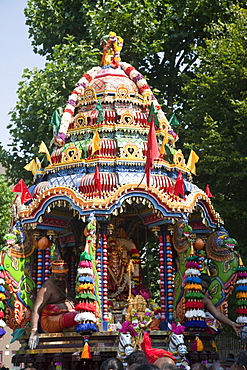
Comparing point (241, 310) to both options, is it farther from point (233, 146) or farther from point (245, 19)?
point (245, 19)

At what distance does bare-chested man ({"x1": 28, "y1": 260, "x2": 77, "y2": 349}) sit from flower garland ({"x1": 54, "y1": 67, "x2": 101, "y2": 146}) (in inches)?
135

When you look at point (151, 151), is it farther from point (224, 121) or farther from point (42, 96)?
point (42, 96)

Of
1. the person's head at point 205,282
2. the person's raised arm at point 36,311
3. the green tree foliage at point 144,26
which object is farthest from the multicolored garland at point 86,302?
the green tree foliage at point 144,26

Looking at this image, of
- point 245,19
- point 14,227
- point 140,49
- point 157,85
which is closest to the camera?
point 14,227

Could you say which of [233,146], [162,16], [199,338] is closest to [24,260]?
[199,338]

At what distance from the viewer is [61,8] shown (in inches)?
1099

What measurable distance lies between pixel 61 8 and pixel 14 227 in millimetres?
12418

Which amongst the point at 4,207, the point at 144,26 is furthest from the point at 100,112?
the point at 4,207

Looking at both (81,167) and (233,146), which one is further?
(233,146)

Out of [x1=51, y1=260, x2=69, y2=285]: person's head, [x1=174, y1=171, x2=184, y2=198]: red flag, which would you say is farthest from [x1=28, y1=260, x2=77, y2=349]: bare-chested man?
Result: [x1=174, y1=171, x2=184, y2=198]: red flag

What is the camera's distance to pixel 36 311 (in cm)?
1727

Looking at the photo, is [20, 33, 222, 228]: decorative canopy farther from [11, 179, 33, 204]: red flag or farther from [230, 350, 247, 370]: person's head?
[230, 350, 247, 370]: person's head

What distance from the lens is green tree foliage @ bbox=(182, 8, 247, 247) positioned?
21266mm

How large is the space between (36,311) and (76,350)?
57.1 inches
